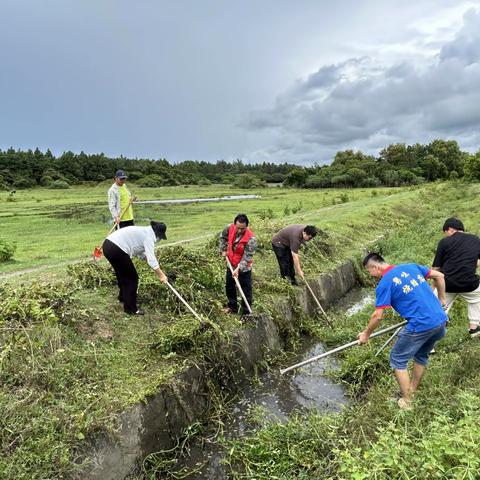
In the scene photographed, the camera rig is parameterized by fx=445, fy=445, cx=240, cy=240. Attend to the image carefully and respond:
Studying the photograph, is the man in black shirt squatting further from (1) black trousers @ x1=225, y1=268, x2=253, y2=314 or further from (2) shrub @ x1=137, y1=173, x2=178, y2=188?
(2) shrub @ x1=137, y1=173, x2=178, y2=188

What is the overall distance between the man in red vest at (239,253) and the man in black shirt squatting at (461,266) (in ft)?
11.6

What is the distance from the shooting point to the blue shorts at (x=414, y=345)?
602cm

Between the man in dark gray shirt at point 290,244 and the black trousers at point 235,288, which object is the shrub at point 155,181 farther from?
the black trousers at point 235,288

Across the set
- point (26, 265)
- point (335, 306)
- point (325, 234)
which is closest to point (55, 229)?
point (26, 265)

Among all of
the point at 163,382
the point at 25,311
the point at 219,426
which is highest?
the point at 25,311

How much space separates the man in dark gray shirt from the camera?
10383 mm

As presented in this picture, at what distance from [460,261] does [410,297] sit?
2.63 m

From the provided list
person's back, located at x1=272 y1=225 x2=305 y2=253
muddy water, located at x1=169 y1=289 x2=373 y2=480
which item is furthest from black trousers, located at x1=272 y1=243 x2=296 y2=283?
muddy water, located at x1=169 y1=289 x2=373 y2=480

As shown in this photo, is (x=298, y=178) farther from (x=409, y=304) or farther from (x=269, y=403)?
(x=409, y=304)

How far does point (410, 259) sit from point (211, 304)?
8.63 m

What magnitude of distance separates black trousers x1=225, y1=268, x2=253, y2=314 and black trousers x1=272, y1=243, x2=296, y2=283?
2351 mm

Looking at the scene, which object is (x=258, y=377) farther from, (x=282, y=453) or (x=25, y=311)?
(x=25, y=311)

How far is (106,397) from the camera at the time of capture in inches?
242

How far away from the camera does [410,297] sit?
19.4 ft
